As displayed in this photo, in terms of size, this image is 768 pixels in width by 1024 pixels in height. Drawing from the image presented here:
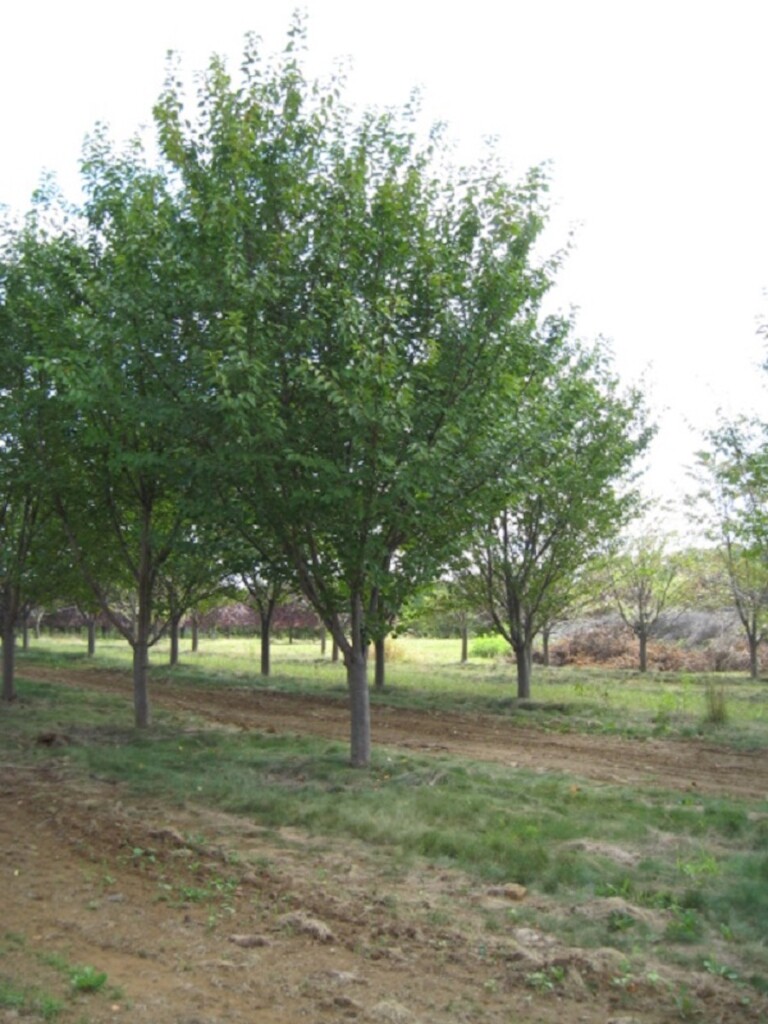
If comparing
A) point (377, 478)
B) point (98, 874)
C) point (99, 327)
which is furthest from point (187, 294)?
point (98, 874)

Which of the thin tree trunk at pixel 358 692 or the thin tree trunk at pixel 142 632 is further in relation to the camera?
the thin tree trunk at pixel 142 632

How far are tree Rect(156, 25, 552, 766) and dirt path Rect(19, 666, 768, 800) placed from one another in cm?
265

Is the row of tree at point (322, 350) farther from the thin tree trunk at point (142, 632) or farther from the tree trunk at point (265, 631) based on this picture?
the tree trunk at point (265, 631)

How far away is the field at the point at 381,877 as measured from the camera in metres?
4.93

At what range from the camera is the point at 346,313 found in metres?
9.41

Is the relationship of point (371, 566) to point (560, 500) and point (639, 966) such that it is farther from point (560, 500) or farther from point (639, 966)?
point (560, 500)

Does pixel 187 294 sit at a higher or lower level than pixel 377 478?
higher

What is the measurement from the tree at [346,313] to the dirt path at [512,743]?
8.70 ft

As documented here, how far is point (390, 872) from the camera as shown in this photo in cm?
712

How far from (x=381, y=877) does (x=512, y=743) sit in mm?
7067

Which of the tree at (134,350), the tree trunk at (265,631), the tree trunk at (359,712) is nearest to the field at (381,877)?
the tree trunk at (359,712)

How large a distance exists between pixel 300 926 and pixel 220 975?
0.86 meters

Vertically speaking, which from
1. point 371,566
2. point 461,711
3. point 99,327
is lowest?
point 461,711

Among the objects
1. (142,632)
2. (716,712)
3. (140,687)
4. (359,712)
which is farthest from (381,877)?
(716,712)
